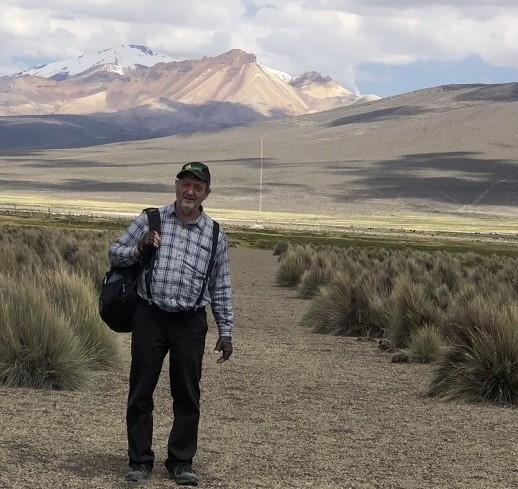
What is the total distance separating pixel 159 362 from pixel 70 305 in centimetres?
515

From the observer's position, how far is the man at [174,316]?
6758 mm

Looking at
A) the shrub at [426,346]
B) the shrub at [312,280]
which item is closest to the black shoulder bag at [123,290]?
the shrub at [426,346]

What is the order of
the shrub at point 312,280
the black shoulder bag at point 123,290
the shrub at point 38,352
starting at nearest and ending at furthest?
1. the black shoulder bag at point 123,290
2. the shrub at point 38,352
3. the shrub at point 312,280

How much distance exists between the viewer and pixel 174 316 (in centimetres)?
683

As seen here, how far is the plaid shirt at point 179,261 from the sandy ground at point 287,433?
3.49 ft

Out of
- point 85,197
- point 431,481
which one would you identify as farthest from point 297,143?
point 431,481

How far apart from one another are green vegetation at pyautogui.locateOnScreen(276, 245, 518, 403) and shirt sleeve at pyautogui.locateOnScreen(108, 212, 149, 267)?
14.6 feet

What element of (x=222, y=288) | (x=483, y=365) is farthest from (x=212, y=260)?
(x=483, y=365)

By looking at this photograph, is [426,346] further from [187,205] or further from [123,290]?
[123,290]

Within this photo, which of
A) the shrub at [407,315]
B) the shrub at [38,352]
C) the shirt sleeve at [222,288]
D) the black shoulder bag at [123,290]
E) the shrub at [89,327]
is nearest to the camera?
the black shoulder bag at [123,290]

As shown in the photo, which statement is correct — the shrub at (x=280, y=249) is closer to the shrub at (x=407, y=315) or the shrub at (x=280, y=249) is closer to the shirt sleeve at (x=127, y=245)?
the shrub at (x=407, y=315)

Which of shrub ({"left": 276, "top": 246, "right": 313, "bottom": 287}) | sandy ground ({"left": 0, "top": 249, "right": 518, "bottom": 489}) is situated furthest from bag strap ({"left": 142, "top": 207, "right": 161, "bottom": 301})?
shrub ({"left": 276, "top": 246, "right": 313, "bottom": 287})

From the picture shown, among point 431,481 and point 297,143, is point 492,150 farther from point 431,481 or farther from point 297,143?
point 431,481

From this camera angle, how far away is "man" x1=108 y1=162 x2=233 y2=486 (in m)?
6.76
